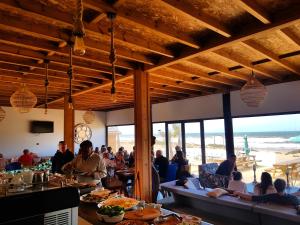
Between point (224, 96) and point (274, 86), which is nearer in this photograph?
point (274, 86)

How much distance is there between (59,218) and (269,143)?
243 inches

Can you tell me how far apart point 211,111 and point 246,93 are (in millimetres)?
3062

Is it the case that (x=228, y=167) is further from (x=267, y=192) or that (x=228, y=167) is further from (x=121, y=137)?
(x=121, y=137)

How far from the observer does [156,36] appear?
132 inches

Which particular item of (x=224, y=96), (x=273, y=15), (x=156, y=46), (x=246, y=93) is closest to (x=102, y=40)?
(x=156, y=46)

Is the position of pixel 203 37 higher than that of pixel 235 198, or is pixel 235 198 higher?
pixel 203 37

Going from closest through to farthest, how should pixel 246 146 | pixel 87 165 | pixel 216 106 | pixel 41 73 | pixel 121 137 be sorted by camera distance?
pixel 87 165, pixel 41 73, pixel 246 146, pixel 216 106, pixel 121 137

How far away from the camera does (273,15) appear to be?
269 cm

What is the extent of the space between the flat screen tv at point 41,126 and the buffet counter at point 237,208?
6692 mm

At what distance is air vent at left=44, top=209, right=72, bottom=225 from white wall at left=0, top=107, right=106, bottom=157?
870 cm

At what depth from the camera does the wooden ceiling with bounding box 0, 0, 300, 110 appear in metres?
2.49

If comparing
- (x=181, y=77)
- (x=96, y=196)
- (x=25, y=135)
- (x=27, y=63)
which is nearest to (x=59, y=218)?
(x=96, y=196)

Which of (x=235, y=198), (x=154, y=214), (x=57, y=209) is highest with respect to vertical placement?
(x=57, y=209)

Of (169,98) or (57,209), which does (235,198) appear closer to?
(57,209)
